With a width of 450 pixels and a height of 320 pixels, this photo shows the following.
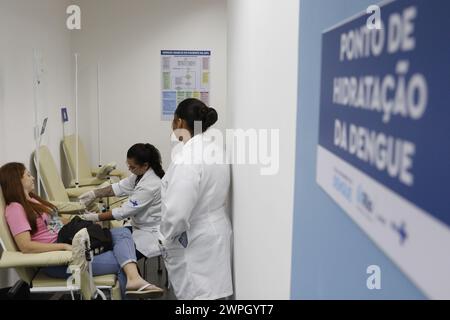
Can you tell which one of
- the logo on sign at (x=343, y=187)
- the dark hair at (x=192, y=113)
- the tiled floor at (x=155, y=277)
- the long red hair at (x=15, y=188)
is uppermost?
the dark hair at (x=192, y=113)

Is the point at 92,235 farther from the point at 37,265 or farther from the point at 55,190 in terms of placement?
the point at 55,190

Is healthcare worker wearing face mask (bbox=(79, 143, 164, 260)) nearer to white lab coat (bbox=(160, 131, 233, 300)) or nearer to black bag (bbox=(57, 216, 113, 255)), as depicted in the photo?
black bag (bbox=(57, 216, 113, 255))

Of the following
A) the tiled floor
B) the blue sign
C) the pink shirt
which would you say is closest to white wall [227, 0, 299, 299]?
the blue sign

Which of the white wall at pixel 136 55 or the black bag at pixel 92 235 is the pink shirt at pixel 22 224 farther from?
the white wall at pixel 136 55

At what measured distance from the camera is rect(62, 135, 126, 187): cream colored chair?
13.7ft

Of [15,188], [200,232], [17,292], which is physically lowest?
[17,292]

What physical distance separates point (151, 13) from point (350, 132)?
434 centimetres

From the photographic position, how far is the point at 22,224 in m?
2.42

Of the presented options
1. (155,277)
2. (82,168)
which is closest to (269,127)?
(155,277)

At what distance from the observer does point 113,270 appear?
2541mm

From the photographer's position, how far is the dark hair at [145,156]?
2918mm

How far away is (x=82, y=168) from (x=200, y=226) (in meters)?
2.42

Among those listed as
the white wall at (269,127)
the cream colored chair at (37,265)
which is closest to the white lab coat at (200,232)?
the white wall at (269,127)

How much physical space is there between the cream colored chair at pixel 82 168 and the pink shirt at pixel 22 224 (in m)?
1.50
